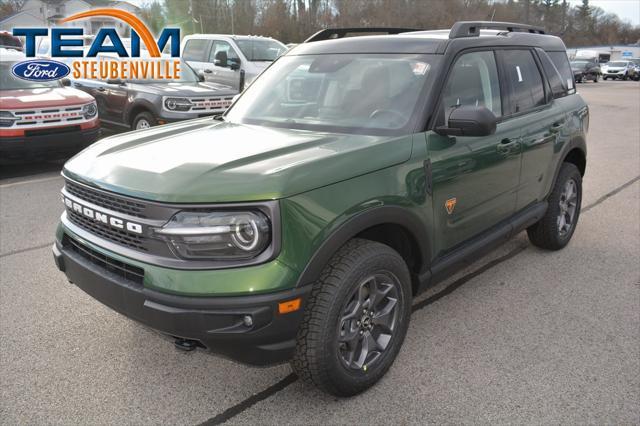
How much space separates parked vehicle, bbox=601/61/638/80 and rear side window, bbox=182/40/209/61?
45687mm

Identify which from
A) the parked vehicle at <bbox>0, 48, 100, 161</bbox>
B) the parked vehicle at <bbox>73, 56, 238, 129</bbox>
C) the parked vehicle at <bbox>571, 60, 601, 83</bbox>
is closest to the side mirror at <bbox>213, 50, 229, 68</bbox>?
the parked vehicle at <bbox>73, 56, 238, 129</bbox>

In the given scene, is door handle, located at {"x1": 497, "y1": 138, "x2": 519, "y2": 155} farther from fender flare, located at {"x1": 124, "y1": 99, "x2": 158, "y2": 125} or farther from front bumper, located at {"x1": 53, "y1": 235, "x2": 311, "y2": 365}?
fender flare, located at {"x1": 124, "y1": 99, "x2": 158, "y2": 125}

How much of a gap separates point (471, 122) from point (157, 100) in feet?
22.5

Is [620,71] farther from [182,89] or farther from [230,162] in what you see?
[230,162]

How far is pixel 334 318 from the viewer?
2.52 meters

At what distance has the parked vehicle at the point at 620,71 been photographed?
47.4 meters

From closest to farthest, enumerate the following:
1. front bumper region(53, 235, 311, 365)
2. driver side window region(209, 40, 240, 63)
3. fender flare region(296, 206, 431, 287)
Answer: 1. front bumper region(53, 235, 311, 365)
2. fender flare region(296, 206, 431, 287)
3. driver side window region(209, 40, 240, 63)

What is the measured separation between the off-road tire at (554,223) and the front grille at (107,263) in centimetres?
348

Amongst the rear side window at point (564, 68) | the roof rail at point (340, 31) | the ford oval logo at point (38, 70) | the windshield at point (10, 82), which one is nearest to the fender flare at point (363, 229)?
the roof rail at point (340, 31)

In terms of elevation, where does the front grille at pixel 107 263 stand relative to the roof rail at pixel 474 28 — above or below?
below

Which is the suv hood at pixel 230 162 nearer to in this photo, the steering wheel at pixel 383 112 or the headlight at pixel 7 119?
the steering wheel at pixel 383 112

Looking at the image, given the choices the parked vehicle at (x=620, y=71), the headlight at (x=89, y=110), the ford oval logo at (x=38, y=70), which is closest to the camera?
the headlight at (x=89, y=110)

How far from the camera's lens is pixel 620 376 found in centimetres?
301

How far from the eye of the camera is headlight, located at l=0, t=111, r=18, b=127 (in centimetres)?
736
